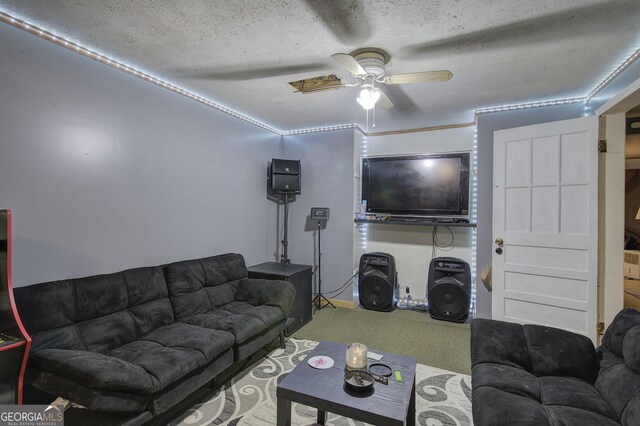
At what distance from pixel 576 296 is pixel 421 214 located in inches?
68.8

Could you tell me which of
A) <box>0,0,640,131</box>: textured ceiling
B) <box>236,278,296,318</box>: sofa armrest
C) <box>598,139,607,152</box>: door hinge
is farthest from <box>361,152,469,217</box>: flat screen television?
<box>236,278,296,318</box>: sofa armrest

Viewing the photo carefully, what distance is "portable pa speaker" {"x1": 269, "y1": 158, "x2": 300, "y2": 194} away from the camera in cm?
413

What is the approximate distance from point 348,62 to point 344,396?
1866 mm

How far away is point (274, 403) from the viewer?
6.92 ft

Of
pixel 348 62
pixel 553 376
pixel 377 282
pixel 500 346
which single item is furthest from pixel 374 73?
pixel 377 282

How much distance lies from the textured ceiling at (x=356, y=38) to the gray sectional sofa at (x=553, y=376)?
1.73 meters

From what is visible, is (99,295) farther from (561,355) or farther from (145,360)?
(561,355)

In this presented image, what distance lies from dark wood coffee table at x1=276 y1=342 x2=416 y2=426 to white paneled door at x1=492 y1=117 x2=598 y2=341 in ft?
5.92

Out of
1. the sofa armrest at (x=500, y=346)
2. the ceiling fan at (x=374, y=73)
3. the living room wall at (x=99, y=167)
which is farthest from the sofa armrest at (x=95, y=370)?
the ceiling fan at (x=374, y=73)

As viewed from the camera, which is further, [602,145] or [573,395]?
[602,145]

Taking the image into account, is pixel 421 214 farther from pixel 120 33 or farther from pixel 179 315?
pixel 120 33

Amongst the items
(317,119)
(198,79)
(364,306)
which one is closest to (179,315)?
(198,79)

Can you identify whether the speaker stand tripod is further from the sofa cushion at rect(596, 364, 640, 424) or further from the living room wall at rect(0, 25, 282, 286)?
the sofa cushion at rect(596, 364, 640, 424)

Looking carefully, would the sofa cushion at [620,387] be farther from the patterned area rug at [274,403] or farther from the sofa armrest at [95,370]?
the sofa armrest at [95,370]
